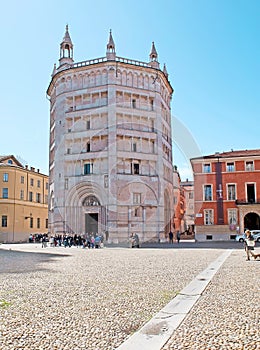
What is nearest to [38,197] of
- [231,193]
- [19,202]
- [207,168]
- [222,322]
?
[19,202]

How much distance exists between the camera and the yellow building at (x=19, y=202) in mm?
63219

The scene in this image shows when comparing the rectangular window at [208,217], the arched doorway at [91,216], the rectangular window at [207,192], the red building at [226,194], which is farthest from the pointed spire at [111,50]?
the rectangular window at [208,217]

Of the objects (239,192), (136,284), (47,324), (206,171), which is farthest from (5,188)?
(47,324)

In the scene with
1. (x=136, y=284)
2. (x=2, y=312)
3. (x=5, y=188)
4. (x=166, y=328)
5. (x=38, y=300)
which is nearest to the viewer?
(x=166, y=328)

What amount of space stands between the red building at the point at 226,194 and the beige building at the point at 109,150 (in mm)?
5440

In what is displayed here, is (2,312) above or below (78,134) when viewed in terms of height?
below

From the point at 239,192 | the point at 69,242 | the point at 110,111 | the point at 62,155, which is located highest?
the point at 110,111

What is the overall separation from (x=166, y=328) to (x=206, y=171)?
48919 mm

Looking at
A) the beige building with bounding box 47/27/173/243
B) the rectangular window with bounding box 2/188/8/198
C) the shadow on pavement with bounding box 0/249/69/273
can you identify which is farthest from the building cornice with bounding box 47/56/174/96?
the shadow on pavement with bounding box 0/249/69/273

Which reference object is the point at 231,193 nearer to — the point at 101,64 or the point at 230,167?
the point at 230,167

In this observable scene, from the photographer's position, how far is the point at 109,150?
51.1 metres

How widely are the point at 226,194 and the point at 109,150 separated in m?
17.1

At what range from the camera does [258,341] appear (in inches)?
208

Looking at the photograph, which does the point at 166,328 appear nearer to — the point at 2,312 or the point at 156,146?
the point at 2,312
